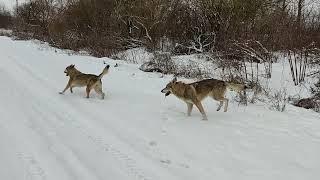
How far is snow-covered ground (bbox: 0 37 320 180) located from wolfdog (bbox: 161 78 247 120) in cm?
34

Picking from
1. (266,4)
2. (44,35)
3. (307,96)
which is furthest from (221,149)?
(44,35)

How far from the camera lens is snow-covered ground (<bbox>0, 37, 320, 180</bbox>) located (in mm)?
5773

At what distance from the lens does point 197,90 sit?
27.9 ft

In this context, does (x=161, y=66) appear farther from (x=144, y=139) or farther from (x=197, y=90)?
(x=144, y=139)

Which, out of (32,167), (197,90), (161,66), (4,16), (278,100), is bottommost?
(32,167)

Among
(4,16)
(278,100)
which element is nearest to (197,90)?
(278,100)

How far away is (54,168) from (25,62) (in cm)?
1093

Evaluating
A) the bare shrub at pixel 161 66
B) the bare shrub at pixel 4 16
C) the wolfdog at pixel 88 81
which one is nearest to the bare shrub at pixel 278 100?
the wolfdog at pixel 88 81

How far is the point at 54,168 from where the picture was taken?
5789mm

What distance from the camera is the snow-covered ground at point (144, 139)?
18.9 feet

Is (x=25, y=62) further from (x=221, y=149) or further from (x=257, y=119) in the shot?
(x=221, y=149)

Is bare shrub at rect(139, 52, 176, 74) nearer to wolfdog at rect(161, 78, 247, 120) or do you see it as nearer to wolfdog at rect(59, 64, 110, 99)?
wolfdog at rect(59, 64, 110, 99)

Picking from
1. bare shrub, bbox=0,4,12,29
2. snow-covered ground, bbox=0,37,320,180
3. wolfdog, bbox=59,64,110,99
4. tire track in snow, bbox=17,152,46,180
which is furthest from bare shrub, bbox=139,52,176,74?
bare shrub, bbox=0,4,12,29

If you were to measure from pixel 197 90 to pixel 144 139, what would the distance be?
6.30ft
